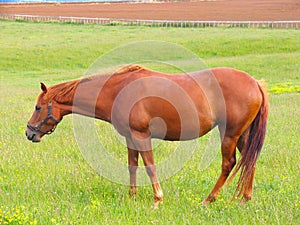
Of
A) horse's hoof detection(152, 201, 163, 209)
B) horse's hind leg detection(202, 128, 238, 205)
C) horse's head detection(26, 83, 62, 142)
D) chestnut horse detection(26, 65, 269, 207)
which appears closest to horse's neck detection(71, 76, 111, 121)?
chestnut horse detection(26, 65, 269, 207)

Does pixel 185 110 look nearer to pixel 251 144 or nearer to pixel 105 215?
pixel 251 144

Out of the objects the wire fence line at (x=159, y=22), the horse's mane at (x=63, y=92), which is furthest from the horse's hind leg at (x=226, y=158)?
the wire fence line at (x=159, y=22)

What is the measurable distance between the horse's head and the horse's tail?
9.21 ft

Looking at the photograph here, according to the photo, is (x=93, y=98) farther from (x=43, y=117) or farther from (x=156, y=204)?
(x=156, y=204)

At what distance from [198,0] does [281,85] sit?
74579 millimetres

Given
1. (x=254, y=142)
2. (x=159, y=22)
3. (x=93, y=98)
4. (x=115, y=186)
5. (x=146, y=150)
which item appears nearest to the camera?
(x=146, y=150)

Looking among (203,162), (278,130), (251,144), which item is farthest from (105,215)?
(278,130)

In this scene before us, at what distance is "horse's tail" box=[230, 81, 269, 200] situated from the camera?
7484 mm

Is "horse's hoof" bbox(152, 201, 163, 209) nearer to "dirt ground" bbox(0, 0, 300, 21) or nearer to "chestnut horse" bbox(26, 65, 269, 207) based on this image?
"chestnut horse" bbox(26, 65, 269, 207)

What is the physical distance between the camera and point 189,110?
7.56 meters

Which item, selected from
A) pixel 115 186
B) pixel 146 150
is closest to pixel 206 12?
pixel 115 186

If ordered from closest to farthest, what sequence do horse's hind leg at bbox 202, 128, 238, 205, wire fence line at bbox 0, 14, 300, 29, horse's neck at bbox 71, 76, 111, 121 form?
horse's hind leg at bbox 202, 128, 238, 205 < horse's neck at bbox 71, 76, 111, 121 < wire fence line at bbox 0, 14, 300, 29

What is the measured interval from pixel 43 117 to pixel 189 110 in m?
2.18

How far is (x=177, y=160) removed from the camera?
29.5 ft
